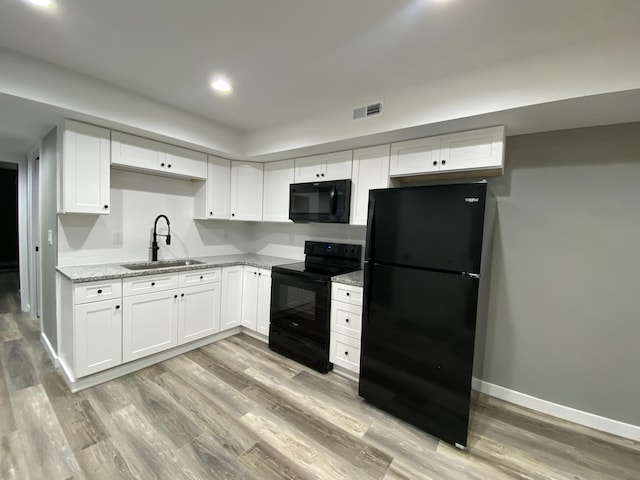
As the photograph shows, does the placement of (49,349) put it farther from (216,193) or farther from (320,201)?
(320,201)

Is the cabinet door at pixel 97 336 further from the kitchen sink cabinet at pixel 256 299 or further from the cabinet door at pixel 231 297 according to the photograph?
the kitchen sink cabinet at pixel 256 299

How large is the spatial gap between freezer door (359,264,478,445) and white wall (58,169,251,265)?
252cm

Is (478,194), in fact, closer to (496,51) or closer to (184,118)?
(496,51)

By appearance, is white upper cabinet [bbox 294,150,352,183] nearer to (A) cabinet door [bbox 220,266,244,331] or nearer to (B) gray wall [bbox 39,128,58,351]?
(A) cabinet door [bbox 220,266,244,331]

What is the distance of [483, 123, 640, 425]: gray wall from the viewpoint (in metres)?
2.00

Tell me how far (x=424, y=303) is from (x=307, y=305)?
1244 millimetres

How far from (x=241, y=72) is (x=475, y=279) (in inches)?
88.0

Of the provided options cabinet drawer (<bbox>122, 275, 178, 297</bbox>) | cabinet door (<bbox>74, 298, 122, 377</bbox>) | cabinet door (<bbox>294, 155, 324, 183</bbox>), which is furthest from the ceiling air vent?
cabinet door (<bbox>74, 298, 122, 377</bbox>)

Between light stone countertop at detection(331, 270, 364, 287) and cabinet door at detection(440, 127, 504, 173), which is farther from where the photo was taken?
light stone countertop at detection(331, 270, 364, 287)

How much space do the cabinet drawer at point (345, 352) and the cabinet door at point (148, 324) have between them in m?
1.66

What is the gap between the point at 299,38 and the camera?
168 centimetres

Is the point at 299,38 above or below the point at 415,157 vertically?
above

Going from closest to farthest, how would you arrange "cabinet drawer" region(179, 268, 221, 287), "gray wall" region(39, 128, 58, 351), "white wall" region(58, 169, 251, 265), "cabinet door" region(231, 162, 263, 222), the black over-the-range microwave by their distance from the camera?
"gray wall" region(39, 128, 58, 351)
"white wall" region(58, 169, 251, 265)
the black over-the-range microwave
"cabinet drawer" region(179, 268, 221, 287)
"cabinet door" region(231, 162, 263, 222)

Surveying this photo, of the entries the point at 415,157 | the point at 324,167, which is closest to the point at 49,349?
the point at 324,167
